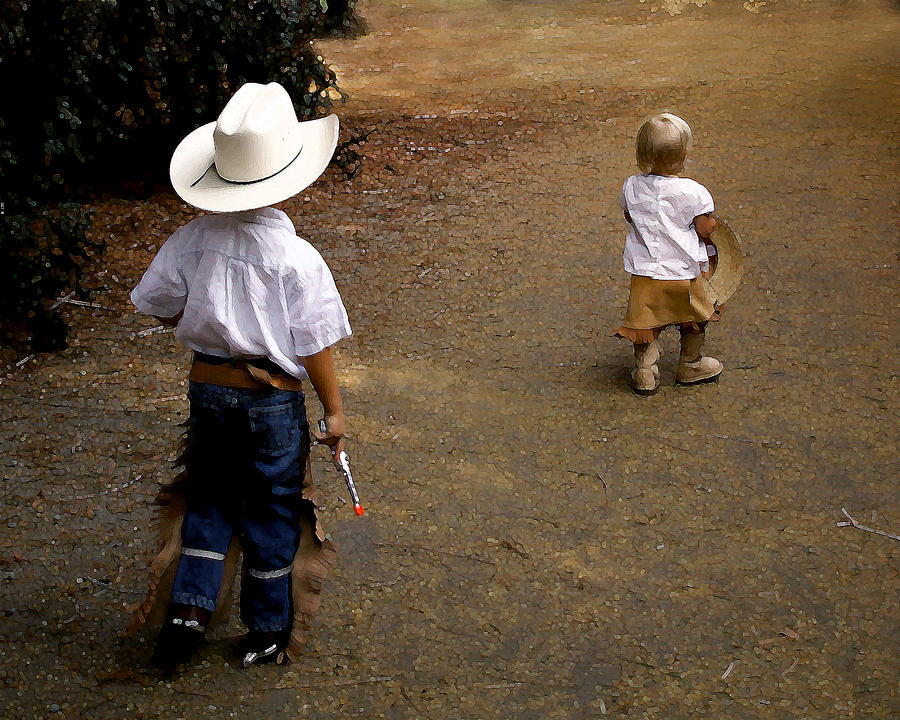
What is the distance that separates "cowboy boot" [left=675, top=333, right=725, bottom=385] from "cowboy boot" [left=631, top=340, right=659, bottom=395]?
131 mm

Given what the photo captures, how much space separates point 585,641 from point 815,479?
1.44 metres

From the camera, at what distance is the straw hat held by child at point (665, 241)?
4.65 metres

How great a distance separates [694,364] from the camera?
5074 millimetres

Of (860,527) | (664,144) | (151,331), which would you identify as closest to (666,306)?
(664,144)

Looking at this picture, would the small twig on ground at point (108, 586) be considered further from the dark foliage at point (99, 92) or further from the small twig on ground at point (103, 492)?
the dark foliage at point (99, 92)

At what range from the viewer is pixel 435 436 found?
477 centimetres

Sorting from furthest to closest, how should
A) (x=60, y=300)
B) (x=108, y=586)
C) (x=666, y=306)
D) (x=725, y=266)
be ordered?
(x=60, y=300) < (x=725, y=266) < (x=666, y=306) < (x=108, y=586)

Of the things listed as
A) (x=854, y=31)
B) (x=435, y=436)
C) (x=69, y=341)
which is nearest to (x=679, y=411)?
(x=435, y=436)

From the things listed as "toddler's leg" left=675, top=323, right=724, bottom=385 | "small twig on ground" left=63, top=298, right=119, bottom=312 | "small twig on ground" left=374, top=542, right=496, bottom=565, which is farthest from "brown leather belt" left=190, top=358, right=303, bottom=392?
"small twig on ground" left=63, top=298, right=119, bottom=312

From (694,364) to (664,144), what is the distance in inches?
43.2

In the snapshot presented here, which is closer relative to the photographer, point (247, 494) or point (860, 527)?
point (247, 494)

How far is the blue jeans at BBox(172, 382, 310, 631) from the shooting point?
10.4ft

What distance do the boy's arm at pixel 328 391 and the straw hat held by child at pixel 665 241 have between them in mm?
2106

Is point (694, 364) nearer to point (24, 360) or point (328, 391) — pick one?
point (328, 391)
